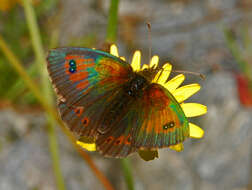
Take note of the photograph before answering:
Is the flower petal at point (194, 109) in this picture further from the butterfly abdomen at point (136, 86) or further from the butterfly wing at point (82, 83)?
the butterfly wing at point (82, 83)

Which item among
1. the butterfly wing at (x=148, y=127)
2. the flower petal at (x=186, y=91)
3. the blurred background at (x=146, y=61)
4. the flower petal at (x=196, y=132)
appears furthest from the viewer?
the blurred background at (x=146, y=61)

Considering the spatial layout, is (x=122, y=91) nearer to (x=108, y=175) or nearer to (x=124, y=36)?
(x=108, y=175)

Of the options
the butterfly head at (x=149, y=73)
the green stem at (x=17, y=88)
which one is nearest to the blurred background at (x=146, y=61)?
the green stem at (x=17, y=88)

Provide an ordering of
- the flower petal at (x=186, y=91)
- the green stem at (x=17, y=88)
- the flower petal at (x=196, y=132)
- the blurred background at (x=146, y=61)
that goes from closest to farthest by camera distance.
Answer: the flower petal at (x=196, y=132) → the flower petal at (x=186, y=91) → the blurred background at (x=146, y=61) → the green stem at (x=17, y=88)

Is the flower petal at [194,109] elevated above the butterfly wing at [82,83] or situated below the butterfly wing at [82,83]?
below

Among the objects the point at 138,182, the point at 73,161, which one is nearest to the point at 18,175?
the point at 73,161

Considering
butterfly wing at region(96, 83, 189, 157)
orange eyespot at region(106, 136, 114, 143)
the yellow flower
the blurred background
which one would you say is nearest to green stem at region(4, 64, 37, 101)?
the blurred background

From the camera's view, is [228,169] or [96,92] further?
[228,169]

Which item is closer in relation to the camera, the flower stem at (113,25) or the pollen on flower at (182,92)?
the pollen on flower at (182,92)
